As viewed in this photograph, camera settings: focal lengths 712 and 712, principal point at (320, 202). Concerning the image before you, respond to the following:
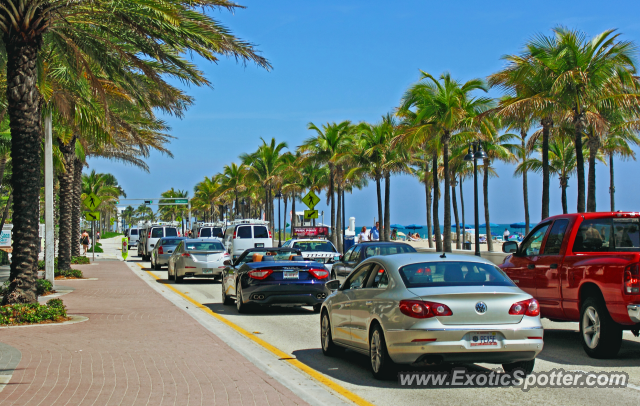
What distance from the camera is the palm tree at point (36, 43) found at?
1278 cm

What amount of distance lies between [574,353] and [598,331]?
0.84 m

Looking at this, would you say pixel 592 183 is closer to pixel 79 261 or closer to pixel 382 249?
pixel 382 249

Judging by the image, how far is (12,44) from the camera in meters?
12.8

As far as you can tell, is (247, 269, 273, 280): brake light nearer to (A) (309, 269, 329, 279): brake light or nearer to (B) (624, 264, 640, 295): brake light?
(A) (309, 269, 329, 279): brake light

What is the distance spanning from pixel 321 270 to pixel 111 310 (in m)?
4.55

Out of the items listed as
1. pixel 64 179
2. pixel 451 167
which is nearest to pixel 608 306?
pixel 64 179

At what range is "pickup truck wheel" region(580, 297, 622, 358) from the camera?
9.12 metres

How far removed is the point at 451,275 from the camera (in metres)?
8.10

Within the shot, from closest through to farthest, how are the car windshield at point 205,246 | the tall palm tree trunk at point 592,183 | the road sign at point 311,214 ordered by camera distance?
the car windshield at point 205,246 → the tall palm tree trunk at point 592,183 → the road sign at point 311,214

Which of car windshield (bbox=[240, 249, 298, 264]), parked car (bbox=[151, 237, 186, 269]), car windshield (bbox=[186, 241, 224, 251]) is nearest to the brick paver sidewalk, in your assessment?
car windshield (bbox=[240, 249, 298, 264])

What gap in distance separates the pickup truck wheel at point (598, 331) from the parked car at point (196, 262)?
1581 centimetres

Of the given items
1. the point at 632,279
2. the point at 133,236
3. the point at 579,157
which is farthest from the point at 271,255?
the point at 133,236

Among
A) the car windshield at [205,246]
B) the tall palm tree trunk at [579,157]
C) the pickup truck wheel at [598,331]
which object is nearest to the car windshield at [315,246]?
the car windshield at [205,246]

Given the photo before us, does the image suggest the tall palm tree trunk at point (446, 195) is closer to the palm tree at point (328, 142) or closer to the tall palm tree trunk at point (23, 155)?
the palm tree at point (328, 142)
